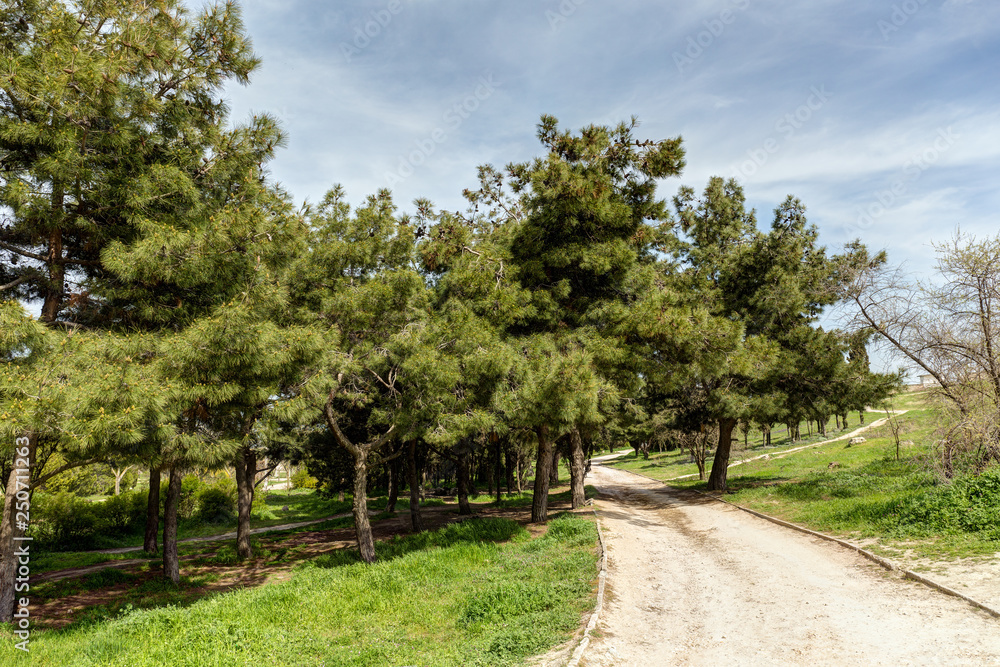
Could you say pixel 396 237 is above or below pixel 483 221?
below

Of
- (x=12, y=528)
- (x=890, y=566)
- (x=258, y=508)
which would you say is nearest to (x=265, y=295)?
(x=12, y=528)

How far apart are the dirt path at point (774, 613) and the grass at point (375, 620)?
926mm

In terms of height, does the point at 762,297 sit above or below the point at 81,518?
above

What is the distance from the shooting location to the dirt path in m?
5.89

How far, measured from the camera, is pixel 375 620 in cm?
860

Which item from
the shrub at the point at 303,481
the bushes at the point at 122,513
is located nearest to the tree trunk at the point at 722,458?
the bushes at the point at 122,513

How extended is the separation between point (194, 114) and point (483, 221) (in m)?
10.0

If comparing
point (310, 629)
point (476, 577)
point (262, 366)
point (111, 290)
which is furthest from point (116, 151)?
point (476, 577)

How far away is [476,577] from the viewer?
10602mm

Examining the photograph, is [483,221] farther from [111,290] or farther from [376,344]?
[111,290]

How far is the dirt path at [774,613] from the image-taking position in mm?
5895

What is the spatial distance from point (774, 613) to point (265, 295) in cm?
1060

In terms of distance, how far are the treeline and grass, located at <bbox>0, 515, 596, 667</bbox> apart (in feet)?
8.15

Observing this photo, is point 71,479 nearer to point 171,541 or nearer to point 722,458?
point 171,541
